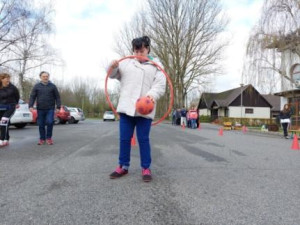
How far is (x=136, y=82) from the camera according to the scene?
3646 millimetres

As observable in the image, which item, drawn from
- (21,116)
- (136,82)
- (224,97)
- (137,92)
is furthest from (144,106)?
(224,97)

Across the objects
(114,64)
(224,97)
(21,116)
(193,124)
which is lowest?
(193,124)

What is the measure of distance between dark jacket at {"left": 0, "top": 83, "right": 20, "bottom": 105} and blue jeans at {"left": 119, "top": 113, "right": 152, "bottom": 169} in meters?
4.29

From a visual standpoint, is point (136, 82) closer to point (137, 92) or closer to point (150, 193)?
point (137, 92)

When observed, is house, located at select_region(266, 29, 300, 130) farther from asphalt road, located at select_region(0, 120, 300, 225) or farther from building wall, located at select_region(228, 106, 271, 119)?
building wall, located at select_region(228, 106, 271, 119)

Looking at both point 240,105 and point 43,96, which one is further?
point 240,105

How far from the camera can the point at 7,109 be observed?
6750mm

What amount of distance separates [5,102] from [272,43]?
46.3 feet

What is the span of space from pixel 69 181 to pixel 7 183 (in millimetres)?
715

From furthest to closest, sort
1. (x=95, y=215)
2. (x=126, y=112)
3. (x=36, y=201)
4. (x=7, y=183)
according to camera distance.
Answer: (x=126, y=112)
(x=7, y=183)
(x=36, y=201)
(x=95, y=215)

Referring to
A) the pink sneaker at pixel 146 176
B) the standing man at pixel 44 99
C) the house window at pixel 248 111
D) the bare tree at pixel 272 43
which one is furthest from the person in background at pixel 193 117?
the house window at pixel 248 111

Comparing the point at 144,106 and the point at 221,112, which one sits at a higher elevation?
the point at 221,112

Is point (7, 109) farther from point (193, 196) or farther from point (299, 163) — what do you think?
point (299, 163)

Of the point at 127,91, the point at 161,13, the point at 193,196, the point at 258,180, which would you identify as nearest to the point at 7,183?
the point at 127,91
